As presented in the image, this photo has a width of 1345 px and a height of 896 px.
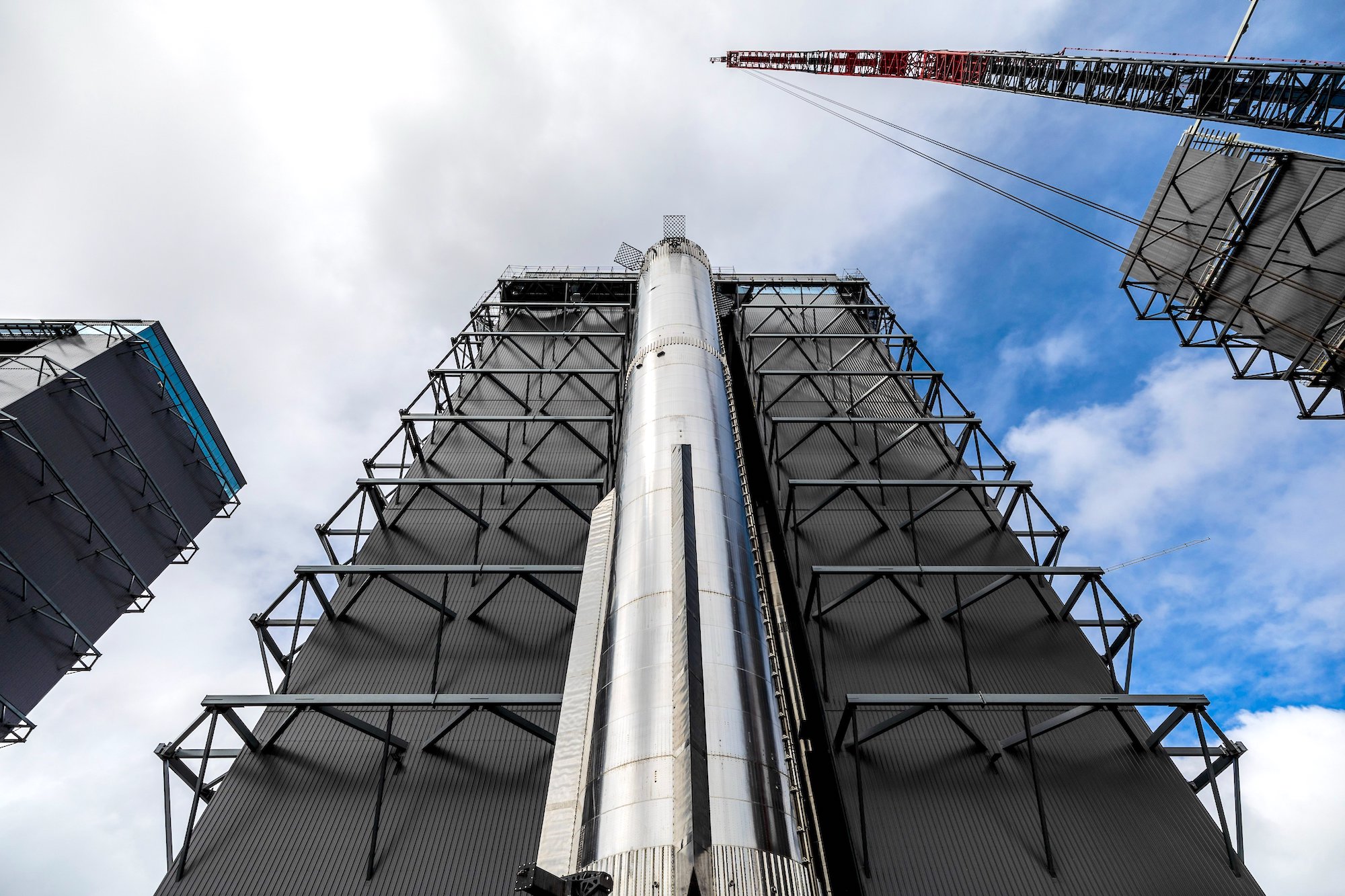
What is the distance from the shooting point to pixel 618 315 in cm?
4416

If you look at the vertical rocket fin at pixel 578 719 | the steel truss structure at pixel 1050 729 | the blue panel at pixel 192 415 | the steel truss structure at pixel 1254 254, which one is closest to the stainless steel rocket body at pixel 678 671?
the vertical rocket fin at pixel 578 719

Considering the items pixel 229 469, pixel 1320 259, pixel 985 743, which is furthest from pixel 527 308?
pixel 1320 259

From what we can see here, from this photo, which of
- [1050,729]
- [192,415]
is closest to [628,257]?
[192,415]

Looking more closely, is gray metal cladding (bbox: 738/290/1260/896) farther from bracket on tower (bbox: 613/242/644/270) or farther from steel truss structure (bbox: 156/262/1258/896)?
bracket on tower (bbox: 613/242/644/270)

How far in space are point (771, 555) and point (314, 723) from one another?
624 inches

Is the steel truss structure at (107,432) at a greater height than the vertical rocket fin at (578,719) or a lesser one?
greater

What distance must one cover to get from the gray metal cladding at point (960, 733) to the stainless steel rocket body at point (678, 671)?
572 cm

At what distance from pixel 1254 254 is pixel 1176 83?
493 inches

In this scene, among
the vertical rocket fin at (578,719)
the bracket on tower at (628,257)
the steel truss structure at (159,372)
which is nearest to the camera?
the vertical rocket fin at (578,719)

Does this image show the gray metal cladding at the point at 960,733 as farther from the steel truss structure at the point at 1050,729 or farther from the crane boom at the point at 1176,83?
the crane boom at the point at 1176,83

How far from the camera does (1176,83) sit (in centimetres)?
3338

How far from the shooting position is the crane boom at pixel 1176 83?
28.3 metres

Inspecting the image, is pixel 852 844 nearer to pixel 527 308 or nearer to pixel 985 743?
pixel 985 743

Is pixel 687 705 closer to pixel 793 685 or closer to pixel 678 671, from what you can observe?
pixel 678 671
